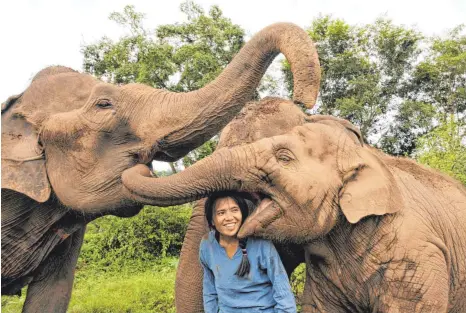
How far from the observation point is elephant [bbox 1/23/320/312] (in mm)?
3029

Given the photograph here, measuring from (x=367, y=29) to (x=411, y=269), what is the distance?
22.6 m

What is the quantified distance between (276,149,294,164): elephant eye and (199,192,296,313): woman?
28 cm

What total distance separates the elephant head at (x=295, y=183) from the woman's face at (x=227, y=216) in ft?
0.23

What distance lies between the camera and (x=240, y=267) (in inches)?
111

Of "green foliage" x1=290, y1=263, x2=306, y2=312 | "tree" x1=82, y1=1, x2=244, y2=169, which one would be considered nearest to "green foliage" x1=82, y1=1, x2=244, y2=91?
"tree" x1=82, y1=1, x2=244, y2=169

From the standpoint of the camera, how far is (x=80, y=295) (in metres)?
8.04

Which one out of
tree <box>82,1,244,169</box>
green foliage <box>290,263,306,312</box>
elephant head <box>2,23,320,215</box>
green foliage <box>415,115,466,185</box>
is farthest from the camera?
tree <box>82,1,244,169</box>

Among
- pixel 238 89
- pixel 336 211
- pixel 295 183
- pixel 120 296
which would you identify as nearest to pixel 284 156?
pixel 295 183

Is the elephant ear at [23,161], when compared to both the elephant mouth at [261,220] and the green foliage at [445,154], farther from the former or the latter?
the green foliage at [445,154]

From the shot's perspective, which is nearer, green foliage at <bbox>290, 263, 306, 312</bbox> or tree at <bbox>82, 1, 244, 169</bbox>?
green foliage at <bbox>290, 263, 306, 312</bbox>

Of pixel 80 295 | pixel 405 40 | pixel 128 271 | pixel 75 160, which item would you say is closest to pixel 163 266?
pixel 128 271

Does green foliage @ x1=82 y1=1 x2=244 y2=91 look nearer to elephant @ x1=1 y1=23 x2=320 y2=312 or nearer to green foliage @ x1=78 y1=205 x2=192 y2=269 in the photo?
green foliage @ x1=78 y1=205 x2=192 y2=269

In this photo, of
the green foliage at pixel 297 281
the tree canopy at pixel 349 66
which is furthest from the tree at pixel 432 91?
the green foliage at pixel 297 281

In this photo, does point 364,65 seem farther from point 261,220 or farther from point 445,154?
point 261,220
